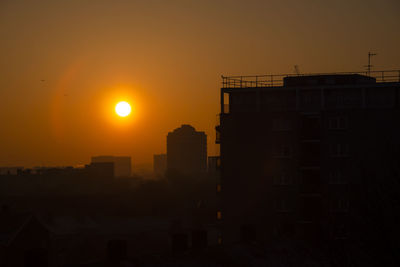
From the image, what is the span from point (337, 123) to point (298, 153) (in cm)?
487

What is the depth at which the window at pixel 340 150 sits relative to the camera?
208 feet

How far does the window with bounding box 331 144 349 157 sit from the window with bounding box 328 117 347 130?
1.79 m

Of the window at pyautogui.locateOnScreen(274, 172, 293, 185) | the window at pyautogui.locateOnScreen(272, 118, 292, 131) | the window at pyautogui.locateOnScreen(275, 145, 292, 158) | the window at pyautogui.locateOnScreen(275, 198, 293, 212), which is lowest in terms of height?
the window at pyautogui.locateOnScreen(275, 198, 293, 212)

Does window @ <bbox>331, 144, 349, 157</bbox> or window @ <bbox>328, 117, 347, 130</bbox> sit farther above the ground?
window @ <bbox>328, 117, 347, 130</bbox>

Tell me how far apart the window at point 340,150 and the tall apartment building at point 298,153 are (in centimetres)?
4

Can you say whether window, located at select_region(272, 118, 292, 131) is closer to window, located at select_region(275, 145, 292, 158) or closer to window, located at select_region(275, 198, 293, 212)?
window, located at select_region(275, 145, 292, 158)

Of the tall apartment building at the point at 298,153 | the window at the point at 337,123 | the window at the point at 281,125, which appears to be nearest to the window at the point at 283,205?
the tall apartment building at the point at 298,153

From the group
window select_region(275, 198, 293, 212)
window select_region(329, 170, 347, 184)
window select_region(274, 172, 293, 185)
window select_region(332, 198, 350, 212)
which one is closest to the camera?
window select_region(332, 198, 350, 212)

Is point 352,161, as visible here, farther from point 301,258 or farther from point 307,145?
point 301,258

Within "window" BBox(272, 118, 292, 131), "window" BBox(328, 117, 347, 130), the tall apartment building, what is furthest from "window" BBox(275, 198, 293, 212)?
"window" BBox(328, 117, 347, 130)

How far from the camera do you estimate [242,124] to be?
65.7 m

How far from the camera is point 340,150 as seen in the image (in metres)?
63.5

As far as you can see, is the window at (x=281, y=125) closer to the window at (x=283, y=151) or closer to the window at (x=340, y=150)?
the window at (x=283, y=151)

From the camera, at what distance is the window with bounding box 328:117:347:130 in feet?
209
